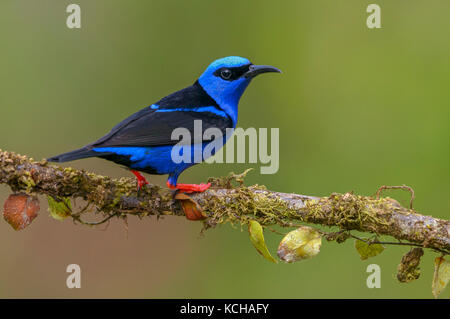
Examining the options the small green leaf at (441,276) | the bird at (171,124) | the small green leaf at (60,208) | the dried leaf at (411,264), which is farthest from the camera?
the bird at (171,124)

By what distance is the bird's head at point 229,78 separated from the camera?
16.0 ft

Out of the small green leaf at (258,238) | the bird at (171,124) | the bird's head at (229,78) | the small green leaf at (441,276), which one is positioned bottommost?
the small green leaf at (441,276)

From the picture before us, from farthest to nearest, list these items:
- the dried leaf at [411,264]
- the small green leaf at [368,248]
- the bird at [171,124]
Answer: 1. the bird at [171,124]
2. the small green leaf at [368,248]
3. the dried leaf at [411,264]

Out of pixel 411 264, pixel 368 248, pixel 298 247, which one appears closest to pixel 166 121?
pixel 298 247

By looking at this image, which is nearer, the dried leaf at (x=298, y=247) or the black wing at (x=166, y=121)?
the dried leaf at (x=298, y=247)

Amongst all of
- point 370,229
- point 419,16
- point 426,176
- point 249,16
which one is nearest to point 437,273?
point 370,229

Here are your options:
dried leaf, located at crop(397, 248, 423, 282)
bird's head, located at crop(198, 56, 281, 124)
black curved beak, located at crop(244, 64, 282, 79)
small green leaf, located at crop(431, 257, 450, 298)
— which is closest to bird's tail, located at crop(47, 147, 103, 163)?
bird's head, located at crop(198, 56, 281, 124)

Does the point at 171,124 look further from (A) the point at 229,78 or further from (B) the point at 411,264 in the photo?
(B) the point at 411,264

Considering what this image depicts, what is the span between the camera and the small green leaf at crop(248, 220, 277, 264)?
3.28 meters

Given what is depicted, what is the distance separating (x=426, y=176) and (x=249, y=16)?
316 centimetres

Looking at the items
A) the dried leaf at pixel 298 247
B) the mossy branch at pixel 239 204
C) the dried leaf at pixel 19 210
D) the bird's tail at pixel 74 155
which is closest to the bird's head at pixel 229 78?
the mossy branch at pixel 239 204

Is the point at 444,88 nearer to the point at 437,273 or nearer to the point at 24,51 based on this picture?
the point at 437,273

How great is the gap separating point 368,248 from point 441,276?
45cm

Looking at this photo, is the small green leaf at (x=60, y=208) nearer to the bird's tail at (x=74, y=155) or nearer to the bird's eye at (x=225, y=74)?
the bird's tail at (x=74, y=155)
